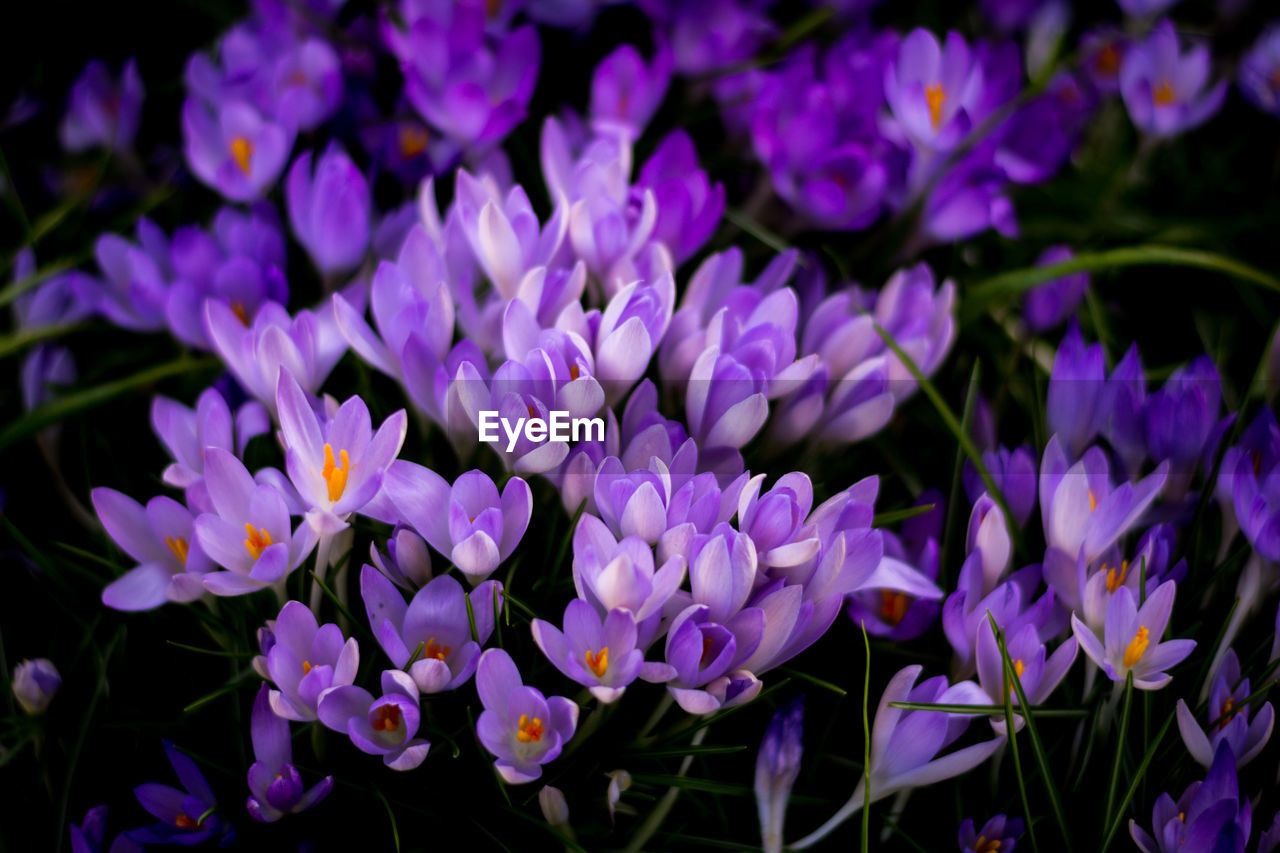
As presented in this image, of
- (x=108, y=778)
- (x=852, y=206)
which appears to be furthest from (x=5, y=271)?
(x=852, y=206)

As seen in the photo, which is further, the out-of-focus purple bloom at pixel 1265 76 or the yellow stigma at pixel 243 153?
the out-of-focus purple bloom at pixel 1265 76

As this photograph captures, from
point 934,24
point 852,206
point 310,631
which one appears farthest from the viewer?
point 934,24

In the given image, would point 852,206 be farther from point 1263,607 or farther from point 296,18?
point 296,18

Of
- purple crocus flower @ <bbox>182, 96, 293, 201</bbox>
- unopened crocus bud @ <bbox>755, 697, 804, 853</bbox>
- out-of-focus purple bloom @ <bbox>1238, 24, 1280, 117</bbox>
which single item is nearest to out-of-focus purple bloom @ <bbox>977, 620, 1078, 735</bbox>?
unopened crocus bud @ <bbox>755, 697, 804, 853</bbox>

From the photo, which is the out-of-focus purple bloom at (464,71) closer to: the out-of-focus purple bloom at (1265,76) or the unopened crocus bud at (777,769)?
the unopened crocus bud at (777,769)

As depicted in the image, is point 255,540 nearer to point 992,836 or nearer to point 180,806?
point 180,806

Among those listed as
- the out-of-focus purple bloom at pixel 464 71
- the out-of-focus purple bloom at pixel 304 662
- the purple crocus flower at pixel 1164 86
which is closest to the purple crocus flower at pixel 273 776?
the out-of-focus purple bloom at pixel 304 662
